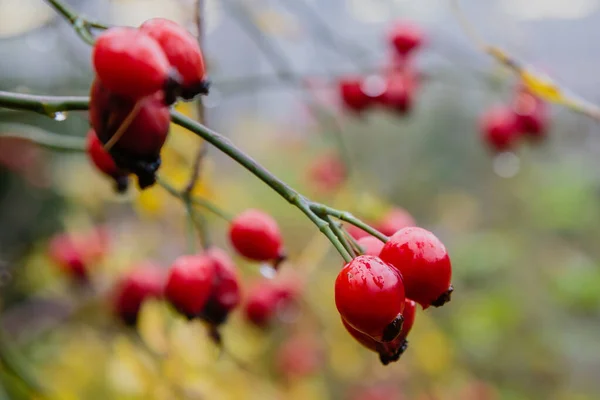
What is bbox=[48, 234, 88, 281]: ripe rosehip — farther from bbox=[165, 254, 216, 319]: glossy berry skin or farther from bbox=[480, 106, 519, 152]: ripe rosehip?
bbox=[480, 106, 519, 152]: ripe rosehip

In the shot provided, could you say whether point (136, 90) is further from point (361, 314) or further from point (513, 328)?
point (513, 328)

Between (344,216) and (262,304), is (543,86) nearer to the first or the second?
(344,216)

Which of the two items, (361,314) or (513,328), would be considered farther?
(513,328)

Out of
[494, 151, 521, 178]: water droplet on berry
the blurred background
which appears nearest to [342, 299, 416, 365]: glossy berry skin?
the blurred background

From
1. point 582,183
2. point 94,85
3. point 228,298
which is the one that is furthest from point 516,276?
point 94,85

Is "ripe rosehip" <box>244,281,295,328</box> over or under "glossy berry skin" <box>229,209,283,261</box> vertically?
under

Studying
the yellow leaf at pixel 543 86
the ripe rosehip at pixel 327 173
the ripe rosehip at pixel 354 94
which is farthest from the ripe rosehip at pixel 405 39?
the ripe rosehip at pixel 327 173
